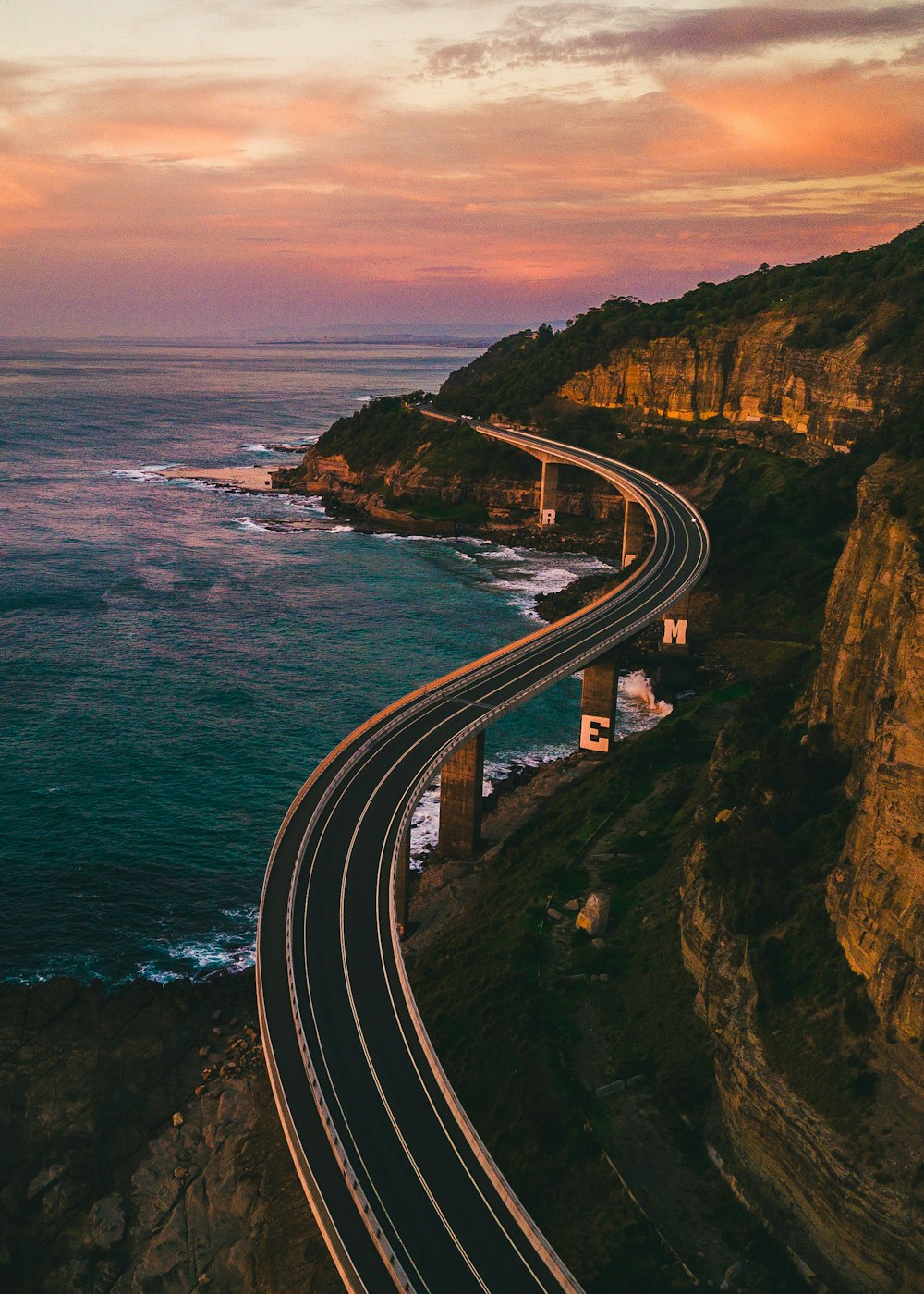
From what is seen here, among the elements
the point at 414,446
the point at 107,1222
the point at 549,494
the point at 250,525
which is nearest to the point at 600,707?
the point at 107,1222

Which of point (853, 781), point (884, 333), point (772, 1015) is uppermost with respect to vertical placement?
point (884, 333)

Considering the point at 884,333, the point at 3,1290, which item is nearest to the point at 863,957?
the point at 3,1290

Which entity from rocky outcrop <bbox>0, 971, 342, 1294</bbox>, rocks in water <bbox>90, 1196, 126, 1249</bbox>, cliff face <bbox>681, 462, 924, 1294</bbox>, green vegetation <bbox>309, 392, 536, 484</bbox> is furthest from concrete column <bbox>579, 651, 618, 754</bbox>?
green vegetation <bbox>309, 392, 536, 484</bbox>

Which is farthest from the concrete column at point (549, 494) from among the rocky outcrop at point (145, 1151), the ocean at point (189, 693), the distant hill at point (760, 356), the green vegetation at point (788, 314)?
the rocky outcrop at point (145, 1151)

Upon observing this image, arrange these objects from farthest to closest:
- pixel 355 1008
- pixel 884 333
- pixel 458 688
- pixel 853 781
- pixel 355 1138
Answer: pixel 884 333
pixel 458 688
pixel 853 781
pixel 355 1008
pixel 355 1138

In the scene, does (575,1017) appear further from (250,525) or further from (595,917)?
(250,525)

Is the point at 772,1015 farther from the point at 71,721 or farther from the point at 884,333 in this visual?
the point at 884,333

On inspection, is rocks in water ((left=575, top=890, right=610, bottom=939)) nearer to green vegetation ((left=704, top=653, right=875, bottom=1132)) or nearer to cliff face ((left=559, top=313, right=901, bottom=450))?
green vegetation ((left=704, top=653, right=875, bottom=1132))
